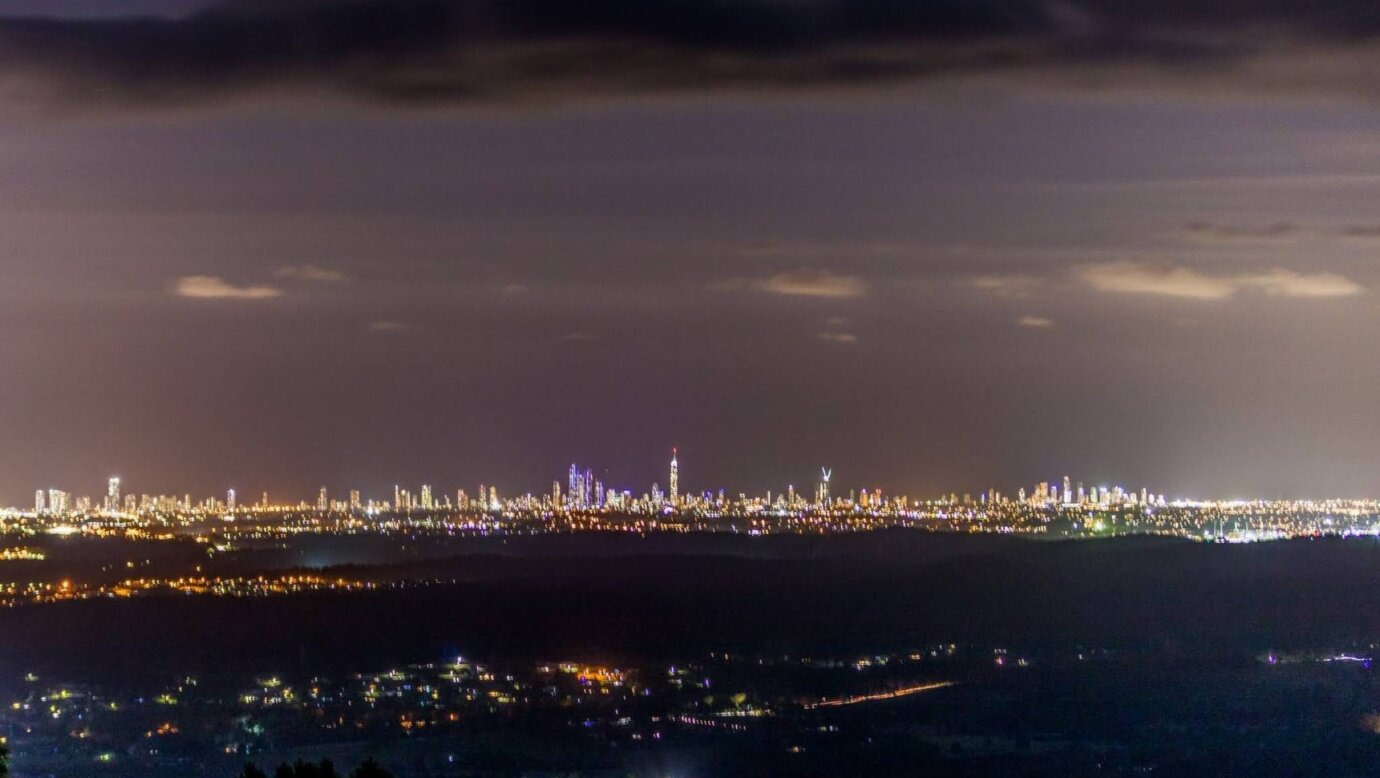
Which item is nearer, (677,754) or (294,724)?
(677,754)

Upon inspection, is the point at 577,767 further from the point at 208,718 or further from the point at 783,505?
the point at 783,505

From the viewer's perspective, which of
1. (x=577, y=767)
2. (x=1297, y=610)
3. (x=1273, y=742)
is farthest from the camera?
(x=1297, y=610)

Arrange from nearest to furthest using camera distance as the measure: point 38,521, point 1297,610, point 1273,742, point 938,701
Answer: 1. point 1273,742
2. point 938,701
3. point 1297,610
4. point 38,521

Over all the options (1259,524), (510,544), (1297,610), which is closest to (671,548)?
(510,544)

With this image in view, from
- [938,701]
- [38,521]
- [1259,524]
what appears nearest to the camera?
[938,701]

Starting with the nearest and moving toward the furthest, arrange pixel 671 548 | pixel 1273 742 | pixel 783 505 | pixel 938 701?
pixel 1273 742 < pixel 938 701 < pixel 671 548 < pixel 783 505

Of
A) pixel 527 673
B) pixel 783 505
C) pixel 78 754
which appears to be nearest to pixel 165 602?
pixel 527 673

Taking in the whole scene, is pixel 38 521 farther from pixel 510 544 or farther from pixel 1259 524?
pixel 1259 524

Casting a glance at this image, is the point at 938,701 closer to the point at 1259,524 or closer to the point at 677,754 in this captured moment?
the point at 677,754

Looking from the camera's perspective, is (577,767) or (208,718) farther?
(208,718)
